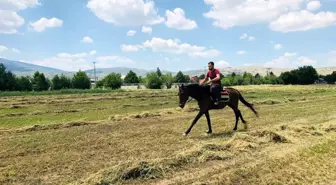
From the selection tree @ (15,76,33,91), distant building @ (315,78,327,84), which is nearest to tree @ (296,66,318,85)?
distant building @ (315,78,327,84)

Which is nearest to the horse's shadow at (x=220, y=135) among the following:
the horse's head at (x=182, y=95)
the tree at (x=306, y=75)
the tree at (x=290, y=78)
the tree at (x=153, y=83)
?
the horse's head at (x=182, y=95)

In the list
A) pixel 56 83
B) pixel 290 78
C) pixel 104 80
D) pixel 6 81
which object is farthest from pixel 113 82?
pixel 290 78

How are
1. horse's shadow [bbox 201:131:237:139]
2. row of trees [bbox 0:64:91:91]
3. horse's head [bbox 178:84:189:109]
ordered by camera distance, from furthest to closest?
row of trees [bbox 0:64:91:91]
horse's head [bbox 178:84:189:109]
horse's shadow [bbox 201:131:237:139]

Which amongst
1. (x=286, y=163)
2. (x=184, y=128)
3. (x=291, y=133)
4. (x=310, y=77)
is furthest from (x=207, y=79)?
(x=310, y=77)

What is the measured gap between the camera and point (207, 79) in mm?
14047

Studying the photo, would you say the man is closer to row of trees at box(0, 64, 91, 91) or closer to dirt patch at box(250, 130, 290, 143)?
dirt patch at box(250, 130, 290, 143)

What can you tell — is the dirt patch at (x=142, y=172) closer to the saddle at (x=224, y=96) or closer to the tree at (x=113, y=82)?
the saddle at (x=224, y=96)

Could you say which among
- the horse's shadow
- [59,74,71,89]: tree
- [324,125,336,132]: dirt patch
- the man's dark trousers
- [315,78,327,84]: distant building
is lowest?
the horse's shadow

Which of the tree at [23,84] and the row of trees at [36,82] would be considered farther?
the tree at [23,84]

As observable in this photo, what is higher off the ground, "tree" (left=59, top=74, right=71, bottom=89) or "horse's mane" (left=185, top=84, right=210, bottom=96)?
"tree" (left=59, top=74, right=71, bottom=89)

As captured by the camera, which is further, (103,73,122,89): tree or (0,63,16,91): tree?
(103,73,122,89): tree

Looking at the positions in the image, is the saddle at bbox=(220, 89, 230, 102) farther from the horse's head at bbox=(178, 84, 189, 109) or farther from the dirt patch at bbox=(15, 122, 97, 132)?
the dirt patch at bbox=(15, 122, 97, 132)

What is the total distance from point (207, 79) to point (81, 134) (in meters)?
6.20

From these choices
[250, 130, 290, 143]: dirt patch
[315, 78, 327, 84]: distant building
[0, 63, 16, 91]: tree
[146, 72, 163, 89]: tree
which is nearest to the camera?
[250, 130, 290, 143]: dirt patch
